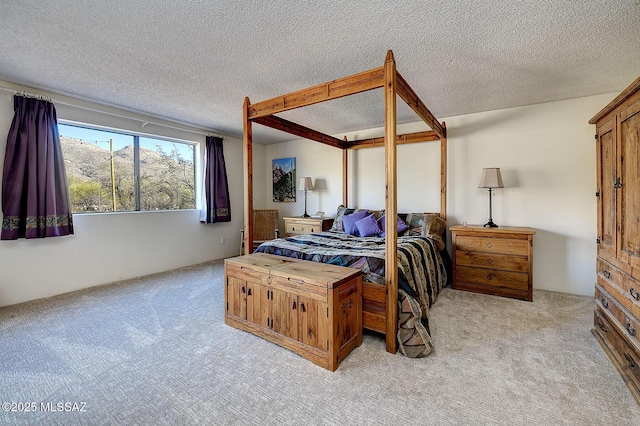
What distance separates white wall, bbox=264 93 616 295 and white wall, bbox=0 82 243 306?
3498mm

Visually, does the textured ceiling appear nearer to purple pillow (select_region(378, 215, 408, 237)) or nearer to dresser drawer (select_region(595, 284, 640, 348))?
purple pillow (select_region(378, 215, 408, 237))

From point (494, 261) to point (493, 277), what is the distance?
187 mm

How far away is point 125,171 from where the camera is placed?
394cm

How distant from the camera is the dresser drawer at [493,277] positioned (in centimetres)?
306

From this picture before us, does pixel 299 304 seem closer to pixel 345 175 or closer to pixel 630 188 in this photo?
pixel 630 188

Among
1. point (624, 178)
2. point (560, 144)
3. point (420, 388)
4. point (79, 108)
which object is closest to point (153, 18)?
point (79, 108)

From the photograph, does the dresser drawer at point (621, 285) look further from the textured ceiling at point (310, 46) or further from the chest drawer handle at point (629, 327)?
the textured ceiling at point (310, 46)

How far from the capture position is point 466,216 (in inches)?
152

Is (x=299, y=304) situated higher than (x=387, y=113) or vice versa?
(x=387, y=113)

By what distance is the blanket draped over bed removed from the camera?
2051 millimetres

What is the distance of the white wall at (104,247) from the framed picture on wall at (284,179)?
1.02 m

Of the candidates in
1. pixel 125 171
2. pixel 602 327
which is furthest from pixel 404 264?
pixel 125 171

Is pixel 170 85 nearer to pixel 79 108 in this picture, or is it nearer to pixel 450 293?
pixel 79 108

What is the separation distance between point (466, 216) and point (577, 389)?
2515 millimetres
